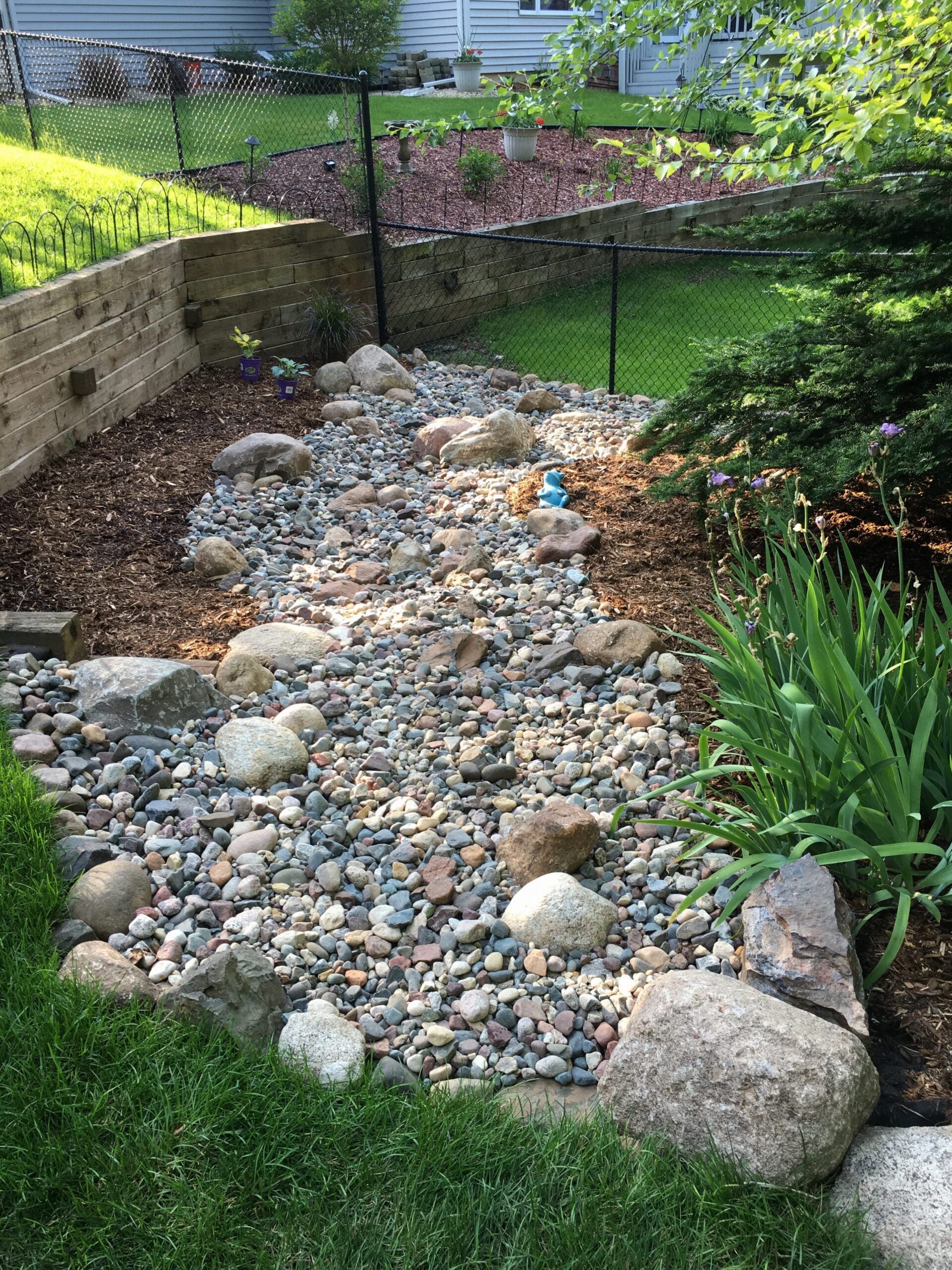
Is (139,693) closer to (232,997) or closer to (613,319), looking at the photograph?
(232,997)

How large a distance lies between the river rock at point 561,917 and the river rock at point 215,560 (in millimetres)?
2458

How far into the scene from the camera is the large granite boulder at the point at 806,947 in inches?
85.0

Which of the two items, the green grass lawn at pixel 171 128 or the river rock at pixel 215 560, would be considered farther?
the green grass lawn at pixel 171 128

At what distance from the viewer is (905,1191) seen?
186cm

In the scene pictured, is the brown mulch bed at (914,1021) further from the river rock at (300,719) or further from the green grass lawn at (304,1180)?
the river rock at (300,719)

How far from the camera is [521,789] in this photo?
3.17 metres

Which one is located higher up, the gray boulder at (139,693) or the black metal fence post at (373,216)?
the black metal fence post at (373,216)

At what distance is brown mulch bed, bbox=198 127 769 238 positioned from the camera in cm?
846

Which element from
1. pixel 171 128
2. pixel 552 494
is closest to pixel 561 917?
pixel 552 494

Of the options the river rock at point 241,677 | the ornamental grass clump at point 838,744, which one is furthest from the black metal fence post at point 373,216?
the ornamental grass clump at point 838,744

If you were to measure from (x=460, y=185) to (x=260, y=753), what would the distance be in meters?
Answer: 9.13

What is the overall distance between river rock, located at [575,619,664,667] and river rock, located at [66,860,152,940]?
1748 millimetres

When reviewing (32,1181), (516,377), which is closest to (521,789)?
(32,1181)

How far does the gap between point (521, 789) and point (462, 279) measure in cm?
621
